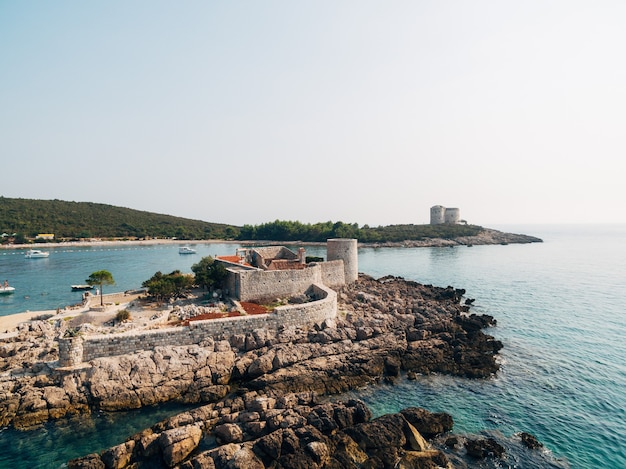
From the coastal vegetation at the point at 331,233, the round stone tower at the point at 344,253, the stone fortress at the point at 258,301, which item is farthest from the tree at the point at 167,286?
the coastal vegetation at the point at 331,233

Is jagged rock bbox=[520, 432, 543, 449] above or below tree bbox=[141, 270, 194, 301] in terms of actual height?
below

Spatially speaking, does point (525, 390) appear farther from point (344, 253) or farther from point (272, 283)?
point (344, 253)

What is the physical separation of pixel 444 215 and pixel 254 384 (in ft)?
461

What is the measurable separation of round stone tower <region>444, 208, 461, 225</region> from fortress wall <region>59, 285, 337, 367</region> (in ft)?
425

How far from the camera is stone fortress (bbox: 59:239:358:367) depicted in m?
18.3

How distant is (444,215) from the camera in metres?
146

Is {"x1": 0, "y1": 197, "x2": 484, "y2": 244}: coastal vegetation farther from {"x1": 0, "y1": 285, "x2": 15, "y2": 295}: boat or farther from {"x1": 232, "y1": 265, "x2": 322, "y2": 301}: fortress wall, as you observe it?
{"x1": 232, "y1": 265, "x2": 322, "y2": 301}: fortress wall

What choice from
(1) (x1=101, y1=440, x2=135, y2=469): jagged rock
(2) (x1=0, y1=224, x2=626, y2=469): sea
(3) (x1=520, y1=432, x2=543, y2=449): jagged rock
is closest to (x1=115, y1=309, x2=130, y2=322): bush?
(2) (x1=0, y1=224, x2=626, y2=469): sea

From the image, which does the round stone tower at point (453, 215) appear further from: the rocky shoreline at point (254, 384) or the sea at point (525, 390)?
the rocky shoreline at point (254, 384)

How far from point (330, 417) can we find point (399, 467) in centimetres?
322

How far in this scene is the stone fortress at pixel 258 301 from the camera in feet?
60.0

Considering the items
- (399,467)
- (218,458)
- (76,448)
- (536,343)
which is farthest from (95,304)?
(536,343)

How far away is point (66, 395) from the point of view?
16359mm

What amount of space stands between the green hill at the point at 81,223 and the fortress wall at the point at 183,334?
105654mm
